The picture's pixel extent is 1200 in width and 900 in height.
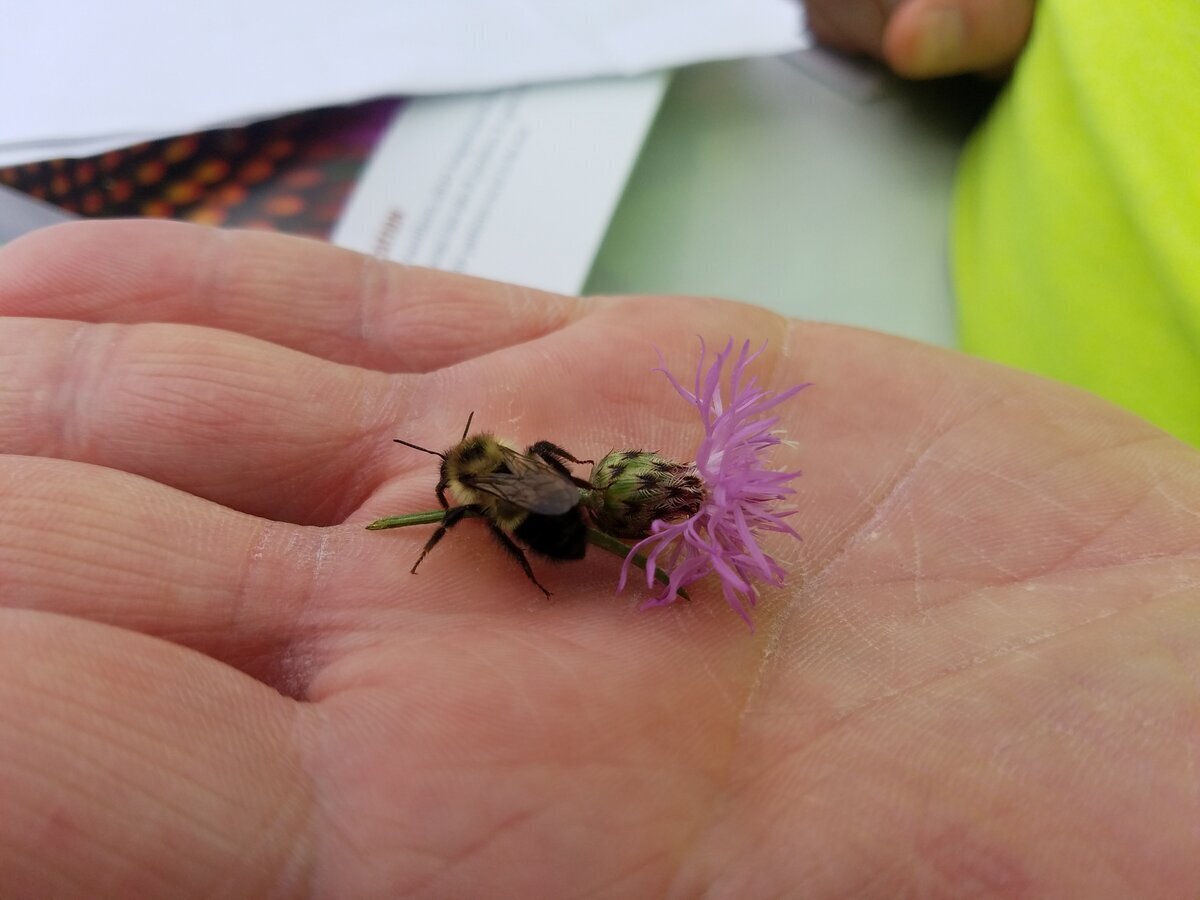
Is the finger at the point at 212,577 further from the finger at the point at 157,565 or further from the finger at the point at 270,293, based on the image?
the finger at the point at 270,293

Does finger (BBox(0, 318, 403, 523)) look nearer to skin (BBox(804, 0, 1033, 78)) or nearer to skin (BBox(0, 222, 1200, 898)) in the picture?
skin (BBox(0, 222, 1200, 898))

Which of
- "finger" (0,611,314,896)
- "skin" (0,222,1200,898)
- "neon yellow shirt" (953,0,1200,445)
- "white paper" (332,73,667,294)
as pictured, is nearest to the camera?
"finger" (0,611,314,896)

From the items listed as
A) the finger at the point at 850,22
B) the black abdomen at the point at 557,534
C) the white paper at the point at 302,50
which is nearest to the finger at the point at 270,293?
the black abdomen at the point at 557,534

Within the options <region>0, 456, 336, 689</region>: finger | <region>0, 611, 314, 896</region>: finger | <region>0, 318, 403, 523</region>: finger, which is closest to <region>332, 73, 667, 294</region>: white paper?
<region>0, 318, 403, 523</region>: finger

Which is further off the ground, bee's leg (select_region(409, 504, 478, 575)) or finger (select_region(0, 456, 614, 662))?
bee's leg (select_region(409, 504, 478, 575))

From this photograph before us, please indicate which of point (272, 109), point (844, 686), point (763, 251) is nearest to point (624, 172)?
point (763, 251)

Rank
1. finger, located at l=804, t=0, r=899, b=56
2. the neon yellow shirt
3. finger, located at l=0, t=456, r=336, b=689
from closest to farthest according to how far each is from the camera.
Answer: finger, located at l=0, t=456, r=336, b=689 → the neon yellow shirt → finger, located at l=804, t=0, r=899, b=56

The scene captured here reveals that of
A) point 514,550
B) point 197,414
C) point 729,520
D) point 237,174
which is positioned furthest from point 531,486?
point 237,174

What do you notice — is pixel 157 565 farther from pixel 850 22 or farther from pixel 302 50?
pixel 850 22
